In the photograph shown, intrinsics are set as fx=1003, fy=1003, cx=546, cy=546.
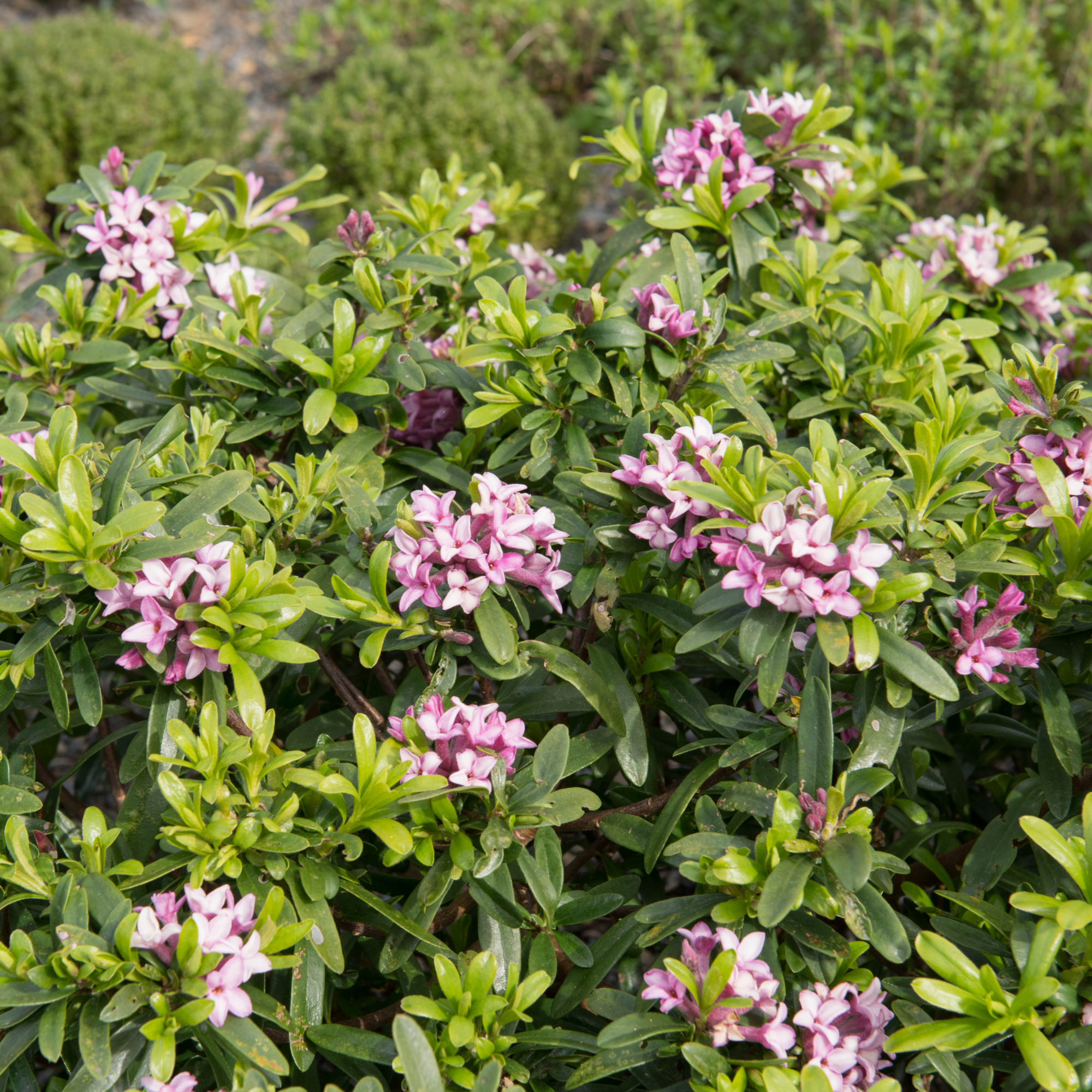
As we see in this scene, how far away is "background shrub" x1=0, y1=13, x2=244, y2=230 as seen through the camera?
5.91 m

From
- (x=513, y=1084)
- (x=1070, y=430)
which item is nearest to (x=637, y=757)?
(x=513, y=1084)

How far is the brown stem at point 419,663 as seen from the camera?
66.6 inches

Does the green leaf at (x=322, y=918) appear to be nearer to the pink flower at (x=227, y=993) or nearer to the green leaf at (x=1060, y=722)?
the pink flower at (x=227, y=993)

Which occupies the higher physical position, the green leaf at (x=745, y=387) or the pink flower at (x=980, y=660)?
the green leaf at (x=745, y=387)

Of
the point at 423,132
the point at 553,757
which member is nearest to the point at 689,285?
the point at 553,757

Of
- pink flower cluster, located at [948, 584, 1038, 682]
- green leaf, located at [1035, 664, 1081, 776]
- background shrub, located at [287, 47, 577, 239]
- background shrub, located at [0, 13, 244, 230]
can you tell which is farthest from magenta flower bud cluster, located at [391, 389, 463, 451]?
background shrub, located at [0, 13, 244, 230]

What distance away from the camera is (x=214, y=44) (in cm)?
→ 782

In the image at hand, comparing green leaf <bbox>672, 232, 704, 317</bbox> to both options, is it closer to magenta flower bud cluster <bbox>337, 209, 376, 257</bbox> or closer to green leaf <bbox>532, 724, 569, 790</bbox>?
magenta flower bud cluster <bbox>337, 209, 376, 257</bbox>

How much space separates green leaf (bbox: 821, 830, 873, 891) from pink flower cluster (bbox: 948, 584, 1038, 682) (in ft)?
1.00

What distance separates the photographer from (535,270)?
2.53 meters

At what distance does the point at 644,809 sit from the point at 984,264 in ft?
5.07

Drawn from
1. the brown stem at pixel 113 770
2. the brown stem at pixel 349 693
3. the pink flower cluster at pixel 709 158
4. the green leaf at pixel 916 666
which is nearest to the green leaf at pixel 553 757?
the brown stem at pixel 349 693

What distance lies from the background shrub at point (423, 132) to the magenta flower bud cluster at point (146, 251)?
3518mm

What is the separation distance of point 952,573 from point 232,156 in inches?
240
